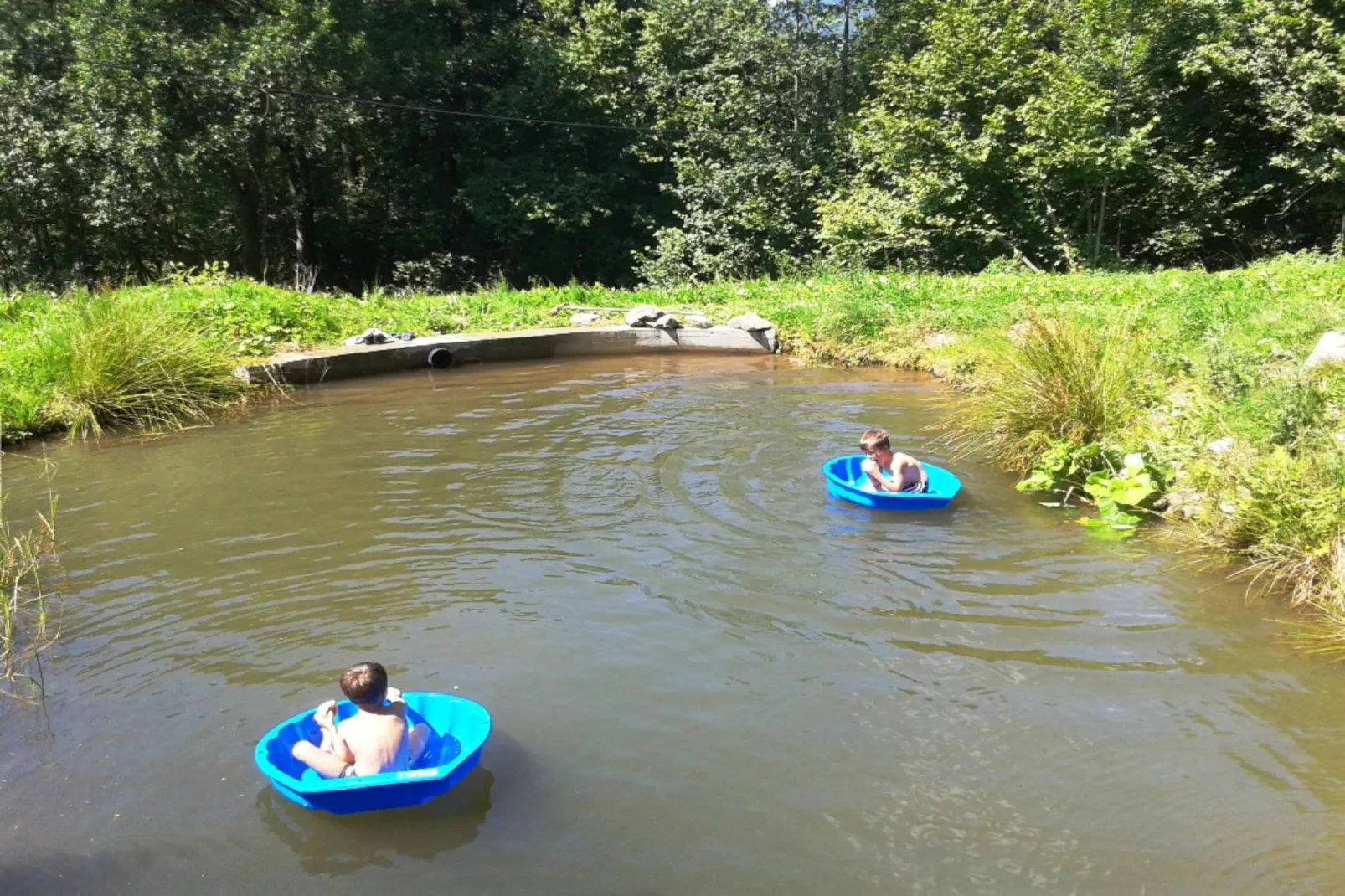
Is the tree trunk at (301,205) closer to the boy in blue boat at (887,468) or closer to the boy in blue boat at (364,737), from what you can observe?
the boy in blue boat at (887,468)

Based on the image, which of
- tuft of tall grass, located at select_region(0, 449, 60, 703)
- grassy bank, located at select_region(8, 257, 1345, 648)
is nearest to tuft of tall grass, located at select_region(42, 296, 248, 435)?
grassy bank, located at select_region(8, 257, 1345, 648)

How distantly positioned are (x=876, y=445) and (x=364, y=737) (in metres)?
4.71

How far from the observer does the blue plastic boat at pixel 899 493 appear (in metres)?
6.94

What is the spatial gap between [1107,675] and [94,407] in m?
10.0

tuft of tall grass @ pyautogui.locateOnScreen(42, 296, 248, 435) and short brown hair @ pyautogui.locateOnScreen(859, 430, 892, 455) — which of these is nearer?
short brown hair @ pyautogui.locateOnScreen(859, 430, 892, 455)

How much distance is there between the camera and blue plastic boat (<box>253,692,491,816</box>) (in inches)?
142

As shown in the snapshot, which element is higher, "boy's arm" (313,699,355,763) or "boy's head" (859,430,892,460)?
"boy's head" (859,430,892,460)

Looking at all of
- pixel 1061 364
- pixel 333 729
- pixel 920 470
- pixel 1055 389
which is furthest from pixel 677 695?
pixel 1061 364

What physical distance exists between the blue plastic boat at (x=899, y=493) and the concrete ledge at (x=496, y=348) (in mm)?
8010

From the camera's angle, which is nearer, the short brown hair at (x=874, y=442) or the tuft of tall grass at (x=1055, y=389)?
the short brown hair at (x=874, y=442)

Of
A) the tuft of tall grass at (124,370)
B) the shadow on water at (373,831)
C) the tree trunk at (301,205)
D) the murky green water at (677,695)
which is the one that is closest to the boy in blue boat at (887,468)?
the murky green water at (677,695)

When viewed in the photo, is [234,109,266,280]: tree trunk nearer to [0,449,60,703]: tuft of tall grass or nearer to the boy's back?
[0,449,60,703]: tuft of tall grass

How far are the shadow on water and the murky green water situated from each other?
0.05 ft

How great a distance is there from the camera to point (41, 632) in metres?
5.31
